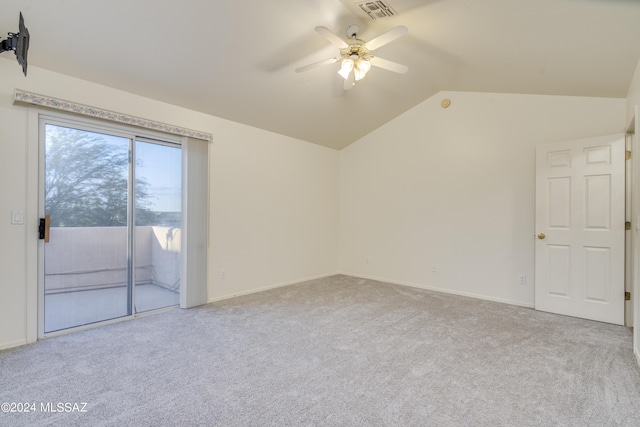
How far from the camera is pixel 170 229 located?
382 cm

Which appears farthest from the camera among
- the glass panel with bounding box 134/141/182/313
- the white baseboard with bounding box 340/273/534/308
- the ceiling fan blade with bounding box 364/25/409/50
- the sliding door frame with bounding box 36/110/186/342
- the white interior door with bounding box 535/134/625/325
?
the white baseboard with bounding box 340/273/534/308

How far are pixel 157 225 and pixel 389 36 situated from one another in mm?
3172

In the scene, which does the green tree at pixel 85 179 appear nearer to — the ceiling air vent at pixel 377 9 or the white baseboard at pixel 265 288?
the white baseboard at pixel 265 288

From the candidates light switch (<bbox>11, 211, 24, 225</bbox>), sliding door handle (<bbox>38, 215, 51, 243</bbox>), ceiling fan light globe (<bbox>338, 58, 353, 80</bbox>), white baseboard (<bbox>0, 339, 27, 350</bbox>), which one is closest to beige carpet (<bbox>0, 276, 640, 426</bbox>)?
white baseboard (<bbox>0, 339, 27, 350</bbox>)

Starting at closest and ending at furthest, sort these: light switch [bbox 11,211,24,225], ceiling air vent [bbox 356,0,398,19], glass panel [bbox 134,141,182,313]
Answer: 1. ceiling air vent [bbox 356,0,398,19]
2. light switch [bbox 11,211,24,225]
3. glass panel [bbox 134,141,182,313]

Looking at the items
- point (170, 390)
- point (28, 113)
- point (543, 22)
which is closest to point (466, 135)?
point (543, 22)

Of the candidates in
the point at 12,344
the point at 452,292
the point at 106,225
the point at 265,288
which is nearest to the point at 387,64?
the point at 106,225

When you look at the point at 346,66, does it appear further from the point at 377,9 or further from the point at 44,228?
the point at 44,228

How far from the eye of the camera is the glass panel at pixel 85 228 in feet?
9.62

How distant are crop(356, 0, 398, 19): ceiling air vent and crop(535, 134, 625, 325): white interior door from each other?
2548 millimetres

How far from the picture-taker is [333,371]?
229 cm

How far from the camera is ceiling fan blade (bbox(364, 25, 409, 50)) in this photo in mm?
2240

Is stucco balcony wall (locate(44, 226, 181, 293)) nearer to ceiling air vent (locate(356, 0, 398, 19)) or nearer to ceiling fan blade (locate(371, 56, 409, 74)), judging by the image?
ceiling fan blade (locate(371, 56, 409, 74))

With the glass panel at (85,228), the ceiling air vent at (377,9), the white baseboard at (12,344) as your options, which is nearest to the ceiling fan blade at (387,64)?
the ceiling air vent at (377,9)
